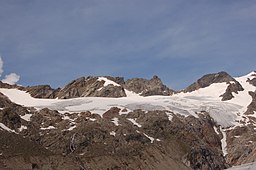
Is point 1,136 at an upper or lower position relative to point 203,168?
upper

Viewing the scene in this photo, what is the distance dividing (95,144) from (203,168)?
44.0 meters

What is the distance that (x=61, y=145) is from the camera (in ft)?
598

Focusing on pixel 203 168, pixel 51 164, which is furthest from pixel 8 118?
pixel 203 168

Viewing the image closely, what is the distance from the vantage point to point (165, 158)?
574 ft

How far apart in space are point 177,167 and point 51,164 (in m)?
46.2

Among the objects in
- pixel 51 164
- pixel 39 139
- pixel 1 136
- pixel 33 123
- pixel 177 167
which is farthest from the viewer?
pixel 33 123

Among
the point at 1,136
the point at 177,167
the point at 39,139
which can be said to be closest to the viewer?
the point at 1,136

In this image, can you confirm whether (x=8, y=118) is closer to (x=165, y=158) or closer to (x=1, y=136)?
(x=1, y=136)

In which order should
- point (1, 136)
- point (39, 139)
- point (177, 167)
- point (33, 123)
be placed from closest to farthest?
point (1, 136) → point (177, 167) → point (39, 139) → point (33, 123)

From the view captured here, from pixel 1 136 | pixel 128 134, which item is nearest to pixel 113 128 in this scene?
pixel 128 134

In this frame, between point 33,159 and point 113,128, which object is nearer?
point 33,159

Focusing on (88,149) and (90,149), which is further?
(88,149)

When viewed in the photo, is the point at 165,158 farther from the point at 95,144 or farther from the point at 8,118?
the point at 8,118

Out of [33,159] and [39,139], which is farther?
[39,139]
